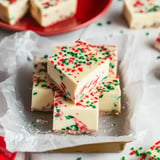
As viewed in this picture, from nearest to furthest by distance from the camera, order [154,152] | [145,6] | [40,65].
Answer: [154,152] < [40,65] < [145,6]

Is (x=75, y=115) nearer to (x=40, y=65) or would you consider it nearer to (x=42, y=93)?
(x=42, y=93)

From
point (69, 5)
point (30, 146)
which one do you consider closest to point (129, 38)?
point (69, 5)

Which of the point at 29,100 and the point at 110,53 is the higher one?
the point at 110,53

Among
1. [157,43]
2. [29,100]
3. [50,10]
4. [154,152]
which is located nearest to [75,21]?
[50,10]

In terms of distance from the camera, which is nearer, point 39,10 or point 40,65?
point 40,65

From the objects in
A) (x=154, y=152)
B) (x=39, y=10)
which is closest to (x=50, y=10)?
(x=39, y=10)

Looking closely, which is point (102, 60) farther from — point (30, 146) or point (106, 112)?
point (30, 146)

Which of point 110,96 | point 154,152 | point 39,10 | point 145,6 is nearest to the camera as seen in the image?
point 154,152
